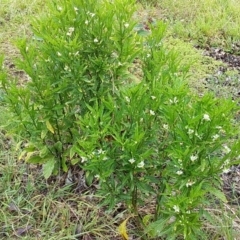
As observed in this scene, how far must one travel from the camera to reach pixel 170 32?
4059 mm

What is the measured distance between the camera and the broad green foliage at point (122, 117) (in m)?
1.69

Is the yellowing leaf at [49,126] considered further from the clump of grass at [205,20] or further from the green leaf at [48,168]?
the clump of grass at [205,20]

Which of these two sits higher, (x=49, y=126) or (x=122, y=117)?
(x=122, y=117)

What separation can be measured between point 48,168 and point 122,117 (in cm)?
74

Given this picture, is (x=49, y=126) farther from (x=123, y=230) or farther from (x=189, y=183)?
(x=189, y=183)

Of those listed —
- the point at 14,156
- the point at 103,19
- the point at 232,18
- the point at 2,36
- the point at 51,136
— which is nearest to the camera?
the point at 103,19

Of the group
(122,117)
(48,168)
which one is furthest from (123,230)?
(122,117)

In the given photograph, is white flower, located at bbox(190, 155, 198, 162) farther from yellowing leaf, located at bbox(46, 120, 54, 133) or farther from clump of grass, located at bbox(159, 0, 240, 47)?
clump of grass, located at bbox(159, 0, 240, 47)

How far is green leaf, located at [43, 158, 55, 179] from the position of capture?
7.84 ft

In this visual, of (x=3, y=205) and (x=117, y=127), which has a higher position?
(x=117, y=127)

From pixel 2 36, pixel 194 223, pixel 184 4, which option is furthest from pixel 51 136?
pixel 184 4

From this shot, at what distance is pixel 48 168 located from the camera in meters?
2.40

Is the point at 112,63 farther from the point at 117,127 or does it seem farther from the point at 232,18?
the point at 232,18

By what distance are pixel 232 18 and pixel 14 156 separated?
2706 mm
